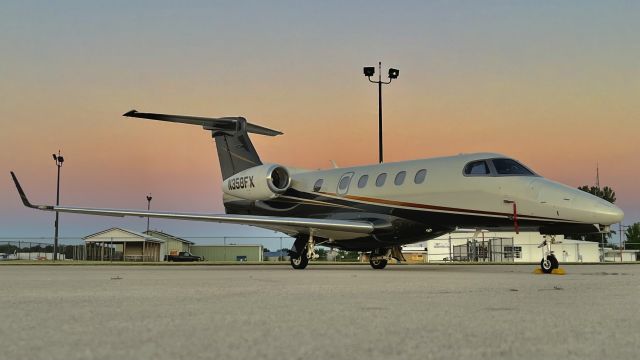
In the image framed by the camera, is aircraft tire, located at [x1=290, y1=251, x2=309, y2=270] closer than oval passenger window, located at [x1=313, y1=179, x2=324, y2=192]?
Yes

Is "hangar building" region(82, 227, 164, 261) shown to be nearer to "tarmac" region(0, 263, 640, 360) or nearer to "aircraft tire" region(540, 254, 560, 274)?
"aircraft tire" region(540, 254, 560, 274)

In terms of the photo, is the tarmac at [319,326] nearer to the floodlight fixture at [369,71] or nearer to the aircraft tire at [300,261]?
the aircraft tire at [300,261]

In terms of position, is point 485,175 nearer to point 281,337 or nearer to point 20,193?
point 281,337

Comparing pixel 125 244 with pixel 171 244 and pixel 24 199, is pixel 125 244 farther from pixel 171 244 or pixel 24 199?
pixel 24 199

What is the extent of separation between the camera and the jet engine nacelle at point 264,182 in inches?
855

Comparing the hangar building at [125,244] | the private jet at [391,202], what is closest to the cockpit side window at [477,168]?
the private jet at [391,202]

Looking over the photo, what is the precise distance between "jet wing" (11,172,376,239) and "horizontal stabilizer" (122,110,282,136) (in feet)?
13.1

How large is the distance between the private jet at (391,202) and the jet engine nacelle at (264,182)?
37 millimetres

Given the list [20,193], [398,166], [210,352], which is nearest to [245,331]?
[210,352]

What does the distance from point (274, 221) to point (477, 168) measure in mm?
6026

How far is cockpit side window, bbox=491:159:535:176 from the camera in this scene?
15.6 m

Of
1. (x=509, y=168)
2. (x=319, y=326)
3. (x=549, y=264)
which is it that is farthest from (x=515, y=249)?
(x=319, y=326)

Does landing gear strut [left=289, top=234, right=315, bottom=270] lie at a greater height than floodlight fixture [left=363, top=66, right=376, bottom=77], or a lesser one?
lesser

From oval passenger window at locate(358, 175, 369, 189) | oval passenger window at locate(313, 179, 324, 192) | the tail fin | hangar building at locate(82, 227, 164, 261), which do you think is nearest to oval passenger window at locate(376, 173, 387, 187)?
oval passenger window at locate(358, 175, 369, 189)
